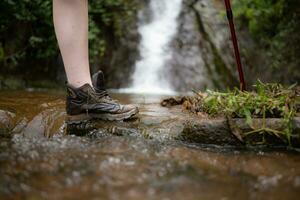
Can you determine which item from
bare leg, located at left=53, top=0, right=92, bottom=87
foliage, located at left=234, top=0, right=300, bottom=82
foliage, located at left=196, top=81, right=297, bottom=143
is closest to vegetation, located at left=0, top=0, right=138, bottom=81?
foliage, located at left=234, top=0, right=300, bottom=82

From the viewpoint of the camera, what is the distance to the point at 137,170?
65.1 inches

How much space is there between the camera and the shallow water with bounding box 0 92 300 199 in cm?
142

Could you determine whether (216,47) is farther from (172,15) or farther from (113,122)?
(113,122)

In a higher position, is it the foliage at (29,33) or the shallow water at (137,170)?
the foliage at (29,33)

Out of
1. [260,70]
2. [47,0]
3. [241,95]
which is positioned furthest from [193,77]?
[241,95]

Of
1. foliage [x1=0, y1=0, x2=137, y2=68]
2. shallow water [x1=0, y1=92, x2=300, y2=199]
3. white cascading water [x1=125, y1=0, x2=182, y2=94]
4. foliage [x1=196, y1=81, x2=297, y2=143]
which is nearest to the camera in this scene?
shallow water [x1=0, y1=92, x2=300, y2=199]

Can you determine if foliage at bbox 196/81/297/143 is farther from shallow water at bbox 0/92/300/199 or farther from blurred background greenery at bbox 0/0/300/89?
blurred background greenery at bbox 0/0/300/89

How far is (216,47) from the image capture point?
7512 millimetres

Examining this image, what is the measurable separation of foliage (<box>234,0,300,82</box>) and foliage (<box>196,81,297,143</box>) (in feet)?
14.9

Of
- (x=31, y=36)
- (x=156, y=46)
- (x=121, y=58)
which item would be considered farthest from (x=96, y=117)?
(x=156, y=46)

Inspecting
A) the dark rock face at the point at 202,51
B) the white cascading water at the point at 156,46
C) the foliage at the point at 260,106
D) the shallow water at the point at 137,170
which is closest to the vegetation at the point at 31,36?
the white cascading water at the point at 156,46

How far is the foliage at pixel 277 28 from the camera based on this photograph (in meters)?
6.69

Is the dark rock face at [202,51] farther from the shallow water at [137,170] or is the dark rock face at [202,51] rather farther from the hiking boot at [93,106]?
the shallow water at [137,170]

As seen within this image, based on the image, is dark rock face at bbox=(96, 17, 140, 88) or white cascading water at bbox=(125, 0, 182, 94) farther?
dark rock face at bbox=(96, 17, 140, 88)
